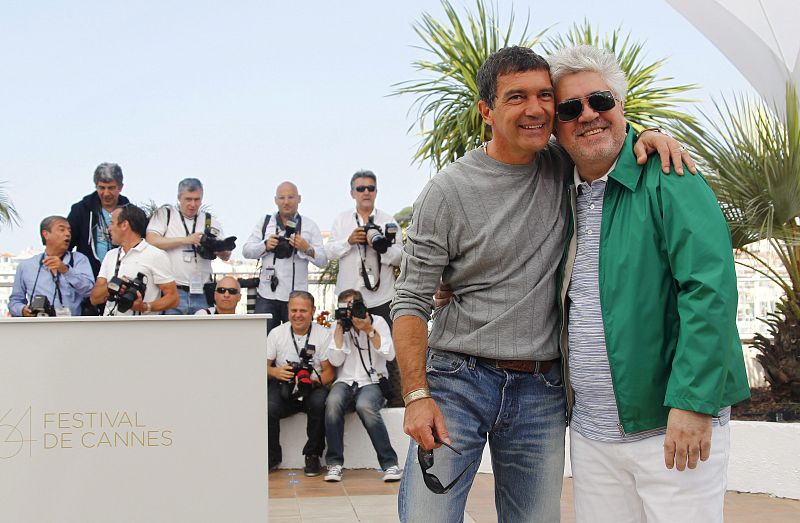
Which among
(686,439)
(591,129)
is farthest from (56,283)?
(686,439)

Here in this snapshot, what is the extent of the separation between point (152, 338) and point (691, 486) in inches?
94.8

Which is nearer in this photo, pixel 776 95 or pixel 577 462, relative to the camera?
pixel 577 462

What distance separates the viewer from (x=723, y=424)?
2.26 metres

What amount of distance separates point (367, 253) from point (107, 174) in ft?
6.39

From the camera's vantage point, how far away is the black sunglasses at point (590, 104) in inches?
93.7

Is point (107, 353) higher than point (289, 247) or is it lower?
lower

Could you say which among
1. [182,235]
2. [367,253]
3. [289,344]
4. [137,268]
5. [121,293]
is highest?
[182,235]

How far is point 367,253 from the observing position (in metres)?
6.86

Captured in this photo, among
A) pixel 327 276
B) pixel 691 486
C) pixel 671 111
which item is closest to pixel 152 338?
pixel 691 486

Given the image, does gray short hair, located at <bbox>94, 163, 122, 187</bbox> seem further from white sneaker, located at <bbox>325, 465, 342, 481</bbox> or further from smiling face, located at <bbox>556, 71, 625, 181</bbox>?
smiling face, located at <bbox>556, 71, 625, 181</bbox>

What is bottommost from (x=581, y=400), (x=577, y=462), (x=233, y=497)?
(x=233, y=497)

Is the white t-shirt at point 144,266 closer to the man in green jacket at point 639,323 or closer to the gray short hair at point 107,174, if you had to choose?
the gray short hair at point 107,174

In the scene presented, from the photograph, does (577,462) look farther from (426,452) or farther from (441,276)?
(441,276)

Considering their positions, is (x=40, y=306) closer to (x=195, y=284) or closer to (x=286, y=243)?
(x=195, y=284)
